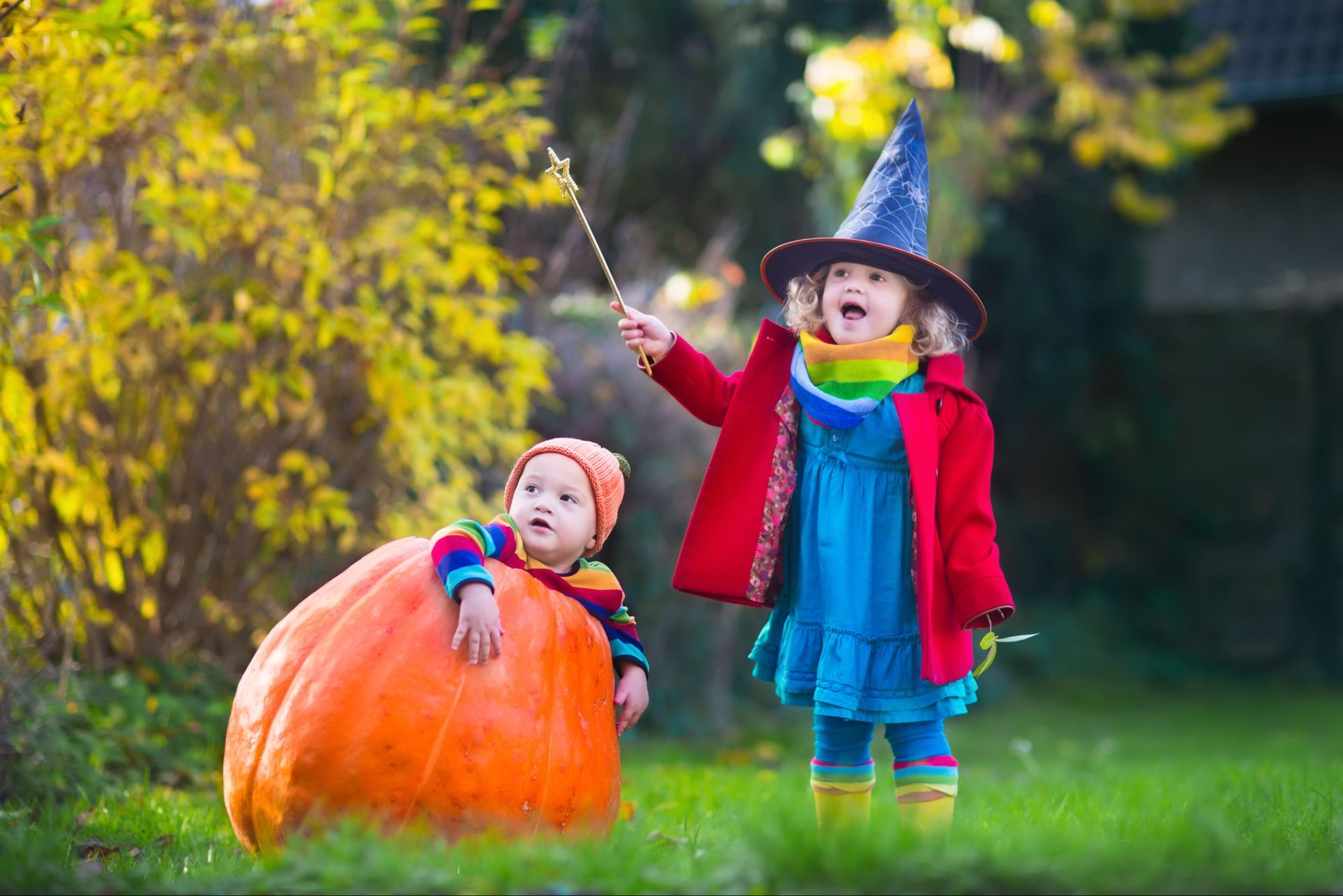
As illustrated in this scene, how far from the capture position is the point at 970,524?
9.15ft

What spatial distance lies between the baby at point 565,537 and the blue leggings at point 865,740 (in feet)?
1.38

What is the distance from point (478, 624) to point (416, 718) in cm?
21

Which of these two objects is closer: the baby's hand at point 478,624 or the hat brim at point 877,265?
the baby's hand at point 478,624

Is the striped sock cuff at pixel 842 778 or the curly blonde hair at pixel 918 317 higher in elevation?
the curly blonde hair at pixel 918 317

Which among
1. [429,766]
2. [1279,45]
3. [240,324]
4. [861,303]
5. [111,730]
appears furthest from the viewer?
[1279,45]

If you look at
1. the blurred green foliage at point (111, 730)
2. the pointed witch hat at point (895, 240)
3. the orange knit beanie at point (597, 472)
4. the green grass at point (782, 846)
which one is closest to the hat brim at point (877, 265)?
the pointed witch hat at point (895, 240)

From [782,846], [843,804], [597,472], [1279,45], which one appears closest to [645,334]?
[597,472]

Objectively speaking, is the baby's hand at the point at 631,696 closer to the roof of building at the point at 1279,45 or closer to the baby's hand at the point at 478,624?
the baby's hand at the point at 478,624

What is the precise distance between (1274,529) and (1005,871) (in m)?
7.72

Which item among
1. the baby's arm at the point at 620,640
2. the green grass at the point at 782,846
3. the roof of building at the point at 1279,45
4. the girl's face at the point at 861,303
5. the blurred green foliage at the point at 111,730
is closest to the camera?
the green grass at the point at 782,846

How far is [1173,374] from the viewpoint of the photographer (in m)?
9.16

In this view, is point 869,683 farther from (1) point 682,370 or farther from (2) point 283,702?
(2) point 283,702

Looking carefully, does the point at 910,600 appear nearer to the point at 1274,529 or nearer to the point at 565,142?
the point at 565,142

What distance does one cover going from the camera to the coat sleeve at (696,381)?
297cm
